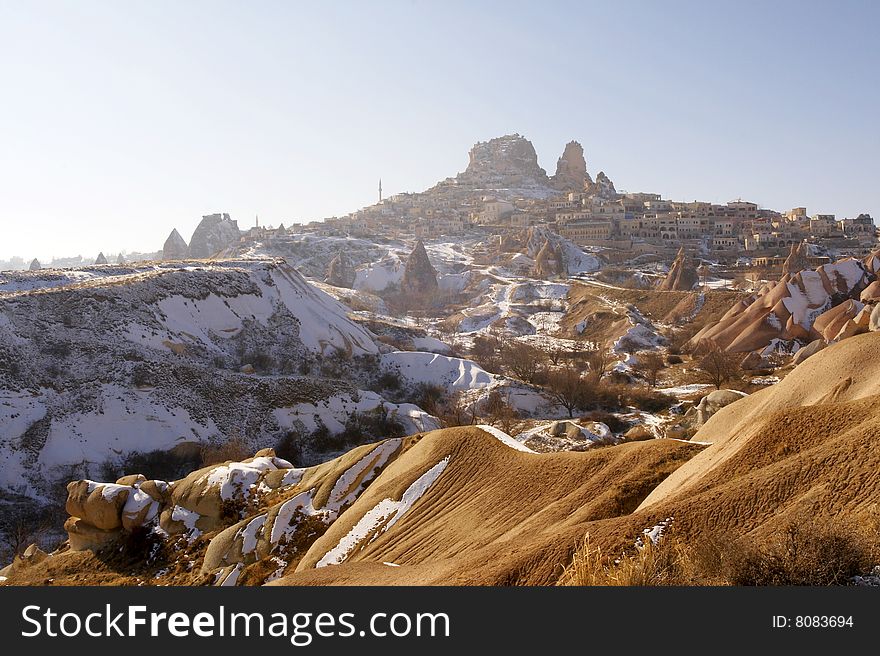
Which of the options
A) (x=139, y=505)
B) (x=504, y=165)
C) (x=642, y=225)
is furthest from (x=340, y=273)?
(x=504, y=165)

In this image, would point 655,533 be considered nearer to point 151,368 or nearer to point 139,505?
point 139,505

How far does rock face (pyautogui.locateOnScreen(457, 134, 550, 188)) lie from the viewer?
156375 millimetres

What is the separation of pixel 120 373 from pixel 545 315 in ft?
126

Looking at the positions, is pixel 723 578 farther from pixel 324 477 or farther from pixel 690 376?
pixel 690 376

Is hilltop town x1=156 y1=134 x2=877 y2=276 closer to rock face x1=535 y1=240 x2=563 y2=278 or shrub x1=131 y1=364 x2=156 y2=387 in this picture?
rock face x1=535 y1=240 x2=563 y2=278

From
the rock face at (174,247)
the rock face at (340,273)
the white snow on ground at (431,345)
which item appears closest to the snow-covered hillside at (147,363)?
the white snow on ground at (431,345)

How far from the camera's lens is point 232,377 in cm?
2791

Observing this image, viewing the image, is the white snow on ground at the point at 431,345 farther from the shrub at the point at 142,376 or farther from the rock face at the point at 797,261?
the rock face at the point at 797,261

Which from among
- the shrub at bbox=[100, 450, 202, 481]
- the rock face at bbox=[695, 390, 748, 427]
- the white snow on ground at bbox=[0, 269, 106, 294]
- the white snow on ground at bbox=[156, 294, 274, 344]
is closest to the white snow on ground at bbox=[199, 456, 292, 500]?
the shrub at bbox=[100, 450, 202, 481]

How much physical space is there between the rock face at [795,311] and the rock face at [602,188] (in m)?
71.7

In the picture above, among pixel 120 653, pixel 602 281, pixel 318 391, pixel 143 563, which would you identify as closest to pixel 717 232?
pixel 602 281

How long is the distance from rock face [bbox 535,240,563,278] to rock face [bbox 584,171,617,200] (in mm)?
45260

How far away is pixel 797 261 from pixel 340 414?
51367 mm

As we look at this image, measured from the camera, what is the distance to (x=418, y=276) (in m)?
71.8
